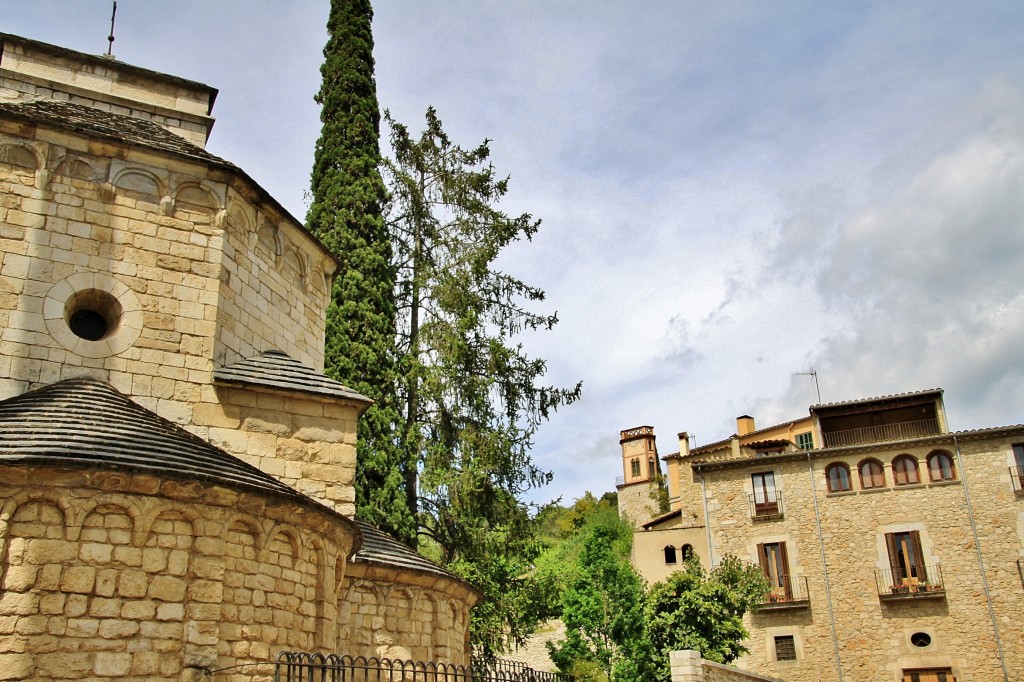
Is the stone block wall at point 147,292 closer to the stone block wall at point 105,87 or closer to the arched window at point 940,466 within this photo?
the stone block wall at point 105,87

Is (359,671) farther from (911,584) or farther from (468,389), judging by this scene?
(911,584)

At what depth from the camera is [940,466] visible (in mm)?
28766

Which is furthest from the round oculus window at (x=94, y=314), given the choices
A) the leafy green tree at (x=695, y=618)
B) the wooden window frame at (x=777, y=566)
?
the wooden window frame at (x=777, y=566)

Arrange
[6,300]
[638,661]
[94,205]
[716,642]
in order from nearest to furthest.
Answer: [6,300], [94,205], [716,642], [638,661]

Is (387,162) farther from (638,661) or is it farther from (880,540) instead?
(880,540)

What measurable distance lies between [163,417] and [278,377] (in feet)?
4.04

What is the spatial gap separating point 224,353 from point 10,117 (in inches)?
121

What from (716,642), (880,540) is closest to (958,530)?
(880,540)

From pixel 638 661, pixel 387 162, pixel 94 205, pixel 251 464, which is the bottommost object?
pixel 638 661

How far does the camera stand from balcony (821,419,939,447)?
3108 centimetres

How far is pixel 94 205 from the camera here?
8.97 metres

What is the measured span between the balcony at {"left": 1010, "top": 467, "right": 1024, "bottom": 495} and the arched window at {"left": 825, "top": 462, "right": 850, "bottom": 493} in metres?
4.89

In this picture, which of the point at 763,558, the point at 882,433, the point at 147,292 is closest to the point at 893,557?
the point at 763,558

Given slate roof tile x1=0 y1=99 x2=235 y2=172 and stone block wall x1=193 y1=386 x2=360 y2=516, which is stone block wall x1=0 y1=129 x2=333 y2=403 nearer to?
slate roof tile x1=0 y1=99 x2=235 y2=172
